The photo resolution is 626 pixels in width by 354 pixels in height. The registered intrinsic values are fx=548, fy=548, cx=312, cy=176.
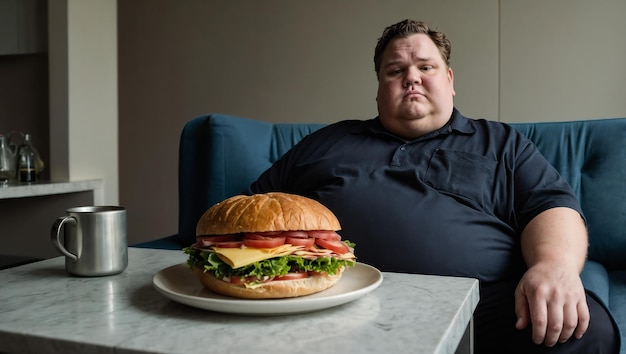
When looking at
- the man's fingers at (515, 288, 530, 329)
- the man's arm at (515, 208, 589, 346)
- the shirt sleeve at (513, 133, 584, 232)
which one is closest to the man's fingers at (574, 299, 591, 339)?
the man's arm at (515, 208, 589, 346)

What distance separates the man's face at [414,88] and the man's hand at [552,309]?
789 mm

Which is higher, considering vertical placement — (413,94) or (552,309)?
(413,94)

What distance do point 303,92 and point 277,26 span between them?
459 mm

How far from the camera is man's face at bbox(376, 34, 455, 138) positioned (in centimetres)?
186

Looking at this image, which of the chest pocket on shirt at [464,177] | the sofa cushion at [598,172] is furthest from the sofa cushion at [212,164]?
the sofa cushion at [598,172]

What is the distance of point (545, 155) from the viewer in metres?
2.08

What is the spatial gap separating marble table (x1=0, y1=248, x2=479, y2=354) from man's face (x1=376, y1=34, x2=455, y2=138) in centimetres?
92

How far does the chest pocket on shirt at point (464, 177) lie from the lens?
1673 millimetres

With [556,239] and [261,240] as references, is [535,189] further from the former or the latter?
[261,240]

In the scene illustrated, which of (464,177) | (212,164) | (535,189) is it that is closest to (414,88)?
(464,177)

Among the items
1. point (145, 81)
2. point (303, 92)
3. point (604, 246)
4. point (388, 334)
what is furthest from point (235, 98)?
point (388, 334)

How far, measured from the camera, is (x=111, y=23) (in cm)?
388

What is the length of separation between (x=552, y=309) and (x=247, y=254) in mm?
687

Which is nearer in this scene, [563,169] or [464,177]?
[464,177]
